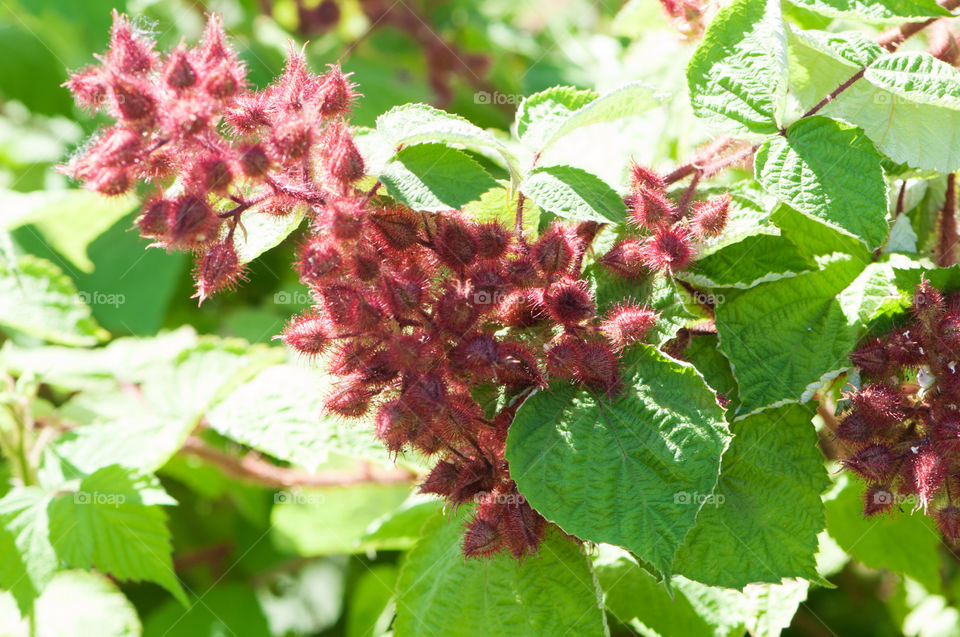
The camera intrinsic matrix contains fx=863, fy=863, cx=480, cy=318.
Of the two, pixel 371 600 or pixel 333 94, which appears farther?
pixel 371 600

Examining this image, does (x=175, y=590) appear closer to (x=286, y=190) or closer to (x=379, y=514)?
(x=379, y=514)

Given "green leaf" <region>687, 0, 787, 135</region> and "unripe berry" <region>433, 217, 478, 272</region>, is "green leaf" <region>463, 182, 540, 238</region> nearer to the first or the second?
"unripe berry" <region>433, 217, 478, 272</region>

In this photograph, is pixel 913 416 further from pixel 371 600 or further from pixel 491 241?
pixel 371 600

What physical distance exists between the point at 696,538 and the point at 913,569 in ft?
3.48

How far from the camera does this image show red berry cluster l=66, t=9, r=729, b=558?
144 centimetres

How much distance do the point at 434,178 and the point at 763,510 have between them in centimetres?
90

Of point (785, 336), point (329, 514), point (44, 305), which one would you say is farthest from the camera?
point (329, 514)

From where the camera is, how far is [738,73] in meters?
1.68

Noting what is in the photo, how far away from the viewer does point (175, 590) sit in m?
2.25

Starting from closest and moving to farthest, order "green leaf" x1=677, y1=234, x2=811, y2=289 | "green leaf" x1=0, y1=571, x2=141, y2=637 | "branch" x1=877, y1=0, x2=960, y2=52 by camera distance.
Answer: "green leaf" x1=677, y1=234, x2=811, y2=289 < "branch" x1=877, y1=0, x2=960, y2=52 < "green leaf" x1=0, y1=571, x2=141, y2=637

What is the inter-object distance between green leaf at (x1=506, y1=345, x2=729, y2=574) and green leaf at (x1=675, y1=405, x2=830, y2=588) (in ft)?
0.49

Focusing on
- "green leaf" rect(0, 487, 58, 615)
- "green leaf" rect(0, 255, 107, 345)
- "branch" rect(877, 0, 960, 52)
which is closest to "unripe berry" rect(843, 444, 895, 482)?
"branch" rect(877, 0, 960, 52)

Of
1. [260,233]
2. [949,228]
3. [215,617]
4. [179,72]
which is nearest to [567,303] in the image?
[260,233]

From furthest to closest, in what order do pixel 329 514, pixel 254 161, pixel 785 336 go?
pixel 329 514 → pixel 785 336 → pixel 254 161
